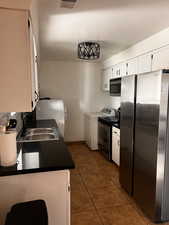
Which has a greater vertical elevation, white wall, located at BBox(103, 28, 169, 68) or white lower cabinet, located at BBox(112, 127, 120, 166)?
white wall, located at BBox(103, 28, 169, 68)

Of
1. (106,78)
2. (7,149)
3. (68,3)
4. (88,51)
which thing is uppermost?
(68,3)

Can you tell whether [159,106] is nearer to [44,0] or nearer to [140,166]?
[140,166]

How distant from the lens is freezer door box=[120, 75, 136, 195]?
2362 millimetres

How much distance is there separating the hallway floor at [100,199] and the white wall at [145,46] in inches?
87.0

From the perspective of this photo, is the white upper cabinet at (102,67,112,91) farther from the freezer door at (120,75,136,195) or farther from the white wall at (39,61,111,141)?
the freezer door at (120,75,136,195)

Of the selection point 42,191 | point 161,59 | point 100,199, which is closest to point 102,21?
point 161,59

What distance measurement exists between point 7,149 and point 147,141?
4.84 feet

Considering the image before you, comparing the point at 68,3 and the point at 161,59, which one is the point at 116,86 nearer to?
the point at 161,59

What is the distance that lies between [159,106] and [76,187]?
179cm

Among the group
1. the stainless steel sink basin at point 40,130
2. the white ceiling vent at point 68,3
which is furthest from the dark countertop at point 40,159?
the white ceiling vent at point 68,3

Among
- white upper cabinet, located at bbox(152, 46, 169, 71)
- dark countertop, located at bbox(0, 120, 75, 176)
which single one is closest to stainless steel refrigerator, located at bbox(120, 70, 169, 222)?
white upper cabinet, located at bbox(152, 46, 169, 71)

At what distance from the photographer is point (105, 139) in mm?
3953

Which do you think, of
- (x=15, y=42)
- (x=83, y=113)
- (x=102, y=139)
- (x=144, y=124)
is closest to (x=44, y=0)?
(x=15, y=42)

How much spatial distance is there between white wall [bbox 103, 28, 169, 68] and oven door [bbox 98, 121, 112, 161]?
1491mm
